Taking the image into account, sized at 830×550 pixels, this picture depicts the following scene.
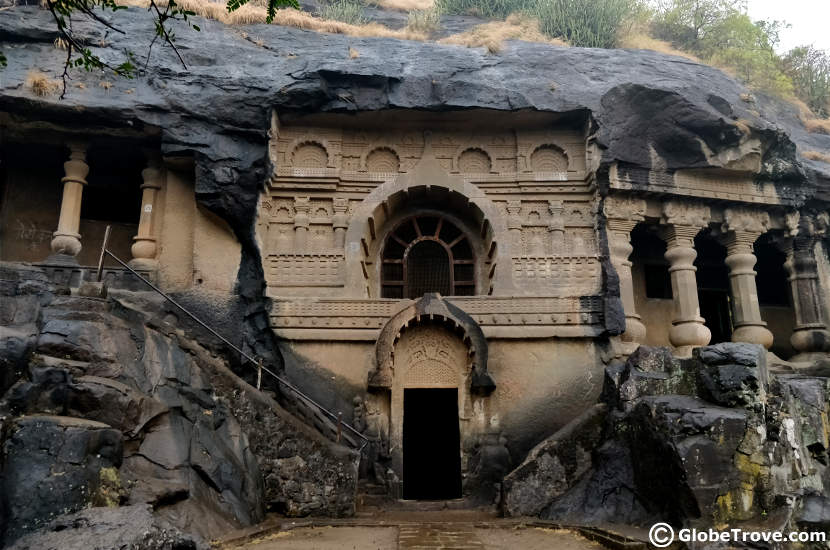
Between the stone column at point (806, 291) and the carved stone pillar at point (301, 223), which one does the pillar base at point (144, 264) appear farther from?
the stone column at point (806, 291)

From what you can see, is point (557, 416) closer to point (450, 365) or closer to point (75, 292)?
point (450, 365)

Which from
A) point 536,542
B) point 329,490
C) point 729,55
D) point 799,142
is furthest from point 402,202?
point 729,55

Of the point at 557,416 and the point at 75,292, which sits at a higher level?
the point at 75,292

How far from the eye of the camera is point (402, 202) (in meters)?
12.1

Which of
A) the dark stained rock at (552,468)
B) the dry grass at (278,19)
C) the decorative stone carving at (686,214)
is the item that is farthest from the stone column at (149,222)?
the decorative stone carving at (686,214)

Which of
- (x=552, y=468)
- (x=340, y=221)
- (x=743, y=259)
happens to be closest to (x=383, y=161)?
(x=340, y=221)

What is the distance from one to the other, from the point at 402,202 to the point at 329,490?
5991mm

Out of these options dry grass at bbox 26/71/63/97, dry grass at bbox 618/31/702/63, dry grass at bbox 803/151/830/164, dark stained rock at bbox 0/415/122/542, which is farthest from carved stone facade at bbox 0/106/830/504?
dry grass at bbox 618/31/702/63

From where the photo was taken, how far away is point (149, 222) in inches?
442

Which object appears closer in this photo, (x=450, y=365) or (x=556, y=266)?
(x=450, y=365)

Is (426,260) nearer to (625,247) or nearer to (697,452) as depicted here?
(625,247)

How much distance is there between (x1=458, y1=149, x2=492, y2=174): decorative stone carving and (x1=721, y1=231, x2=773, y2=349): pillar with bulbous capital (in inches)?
205

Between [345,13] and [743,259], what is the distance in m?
12.1

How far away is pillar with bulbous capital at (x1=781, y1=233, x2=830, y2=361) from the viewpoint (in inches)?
474
